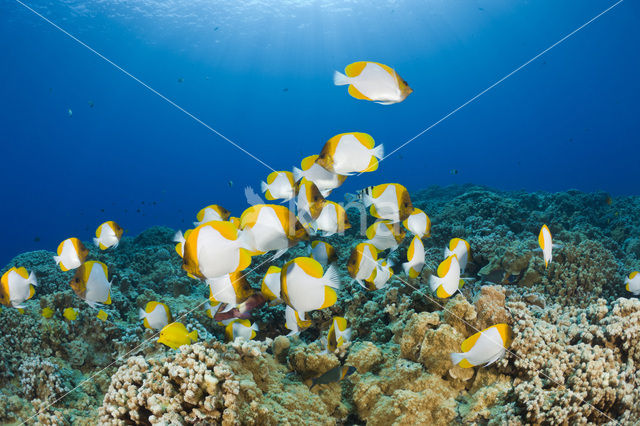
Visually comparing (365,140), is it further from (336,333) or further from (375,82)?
(336,333)

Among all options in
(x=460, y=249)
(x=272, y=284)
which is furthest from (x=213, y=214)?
(x=460, y=249)

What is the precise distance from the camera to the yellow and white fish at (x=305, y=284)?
6.26 ft

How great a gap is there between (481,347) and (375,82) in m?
2.12

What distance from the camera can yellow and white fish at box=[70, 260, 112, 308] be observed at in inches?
125

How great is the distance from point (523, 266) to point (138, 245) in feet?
35.2

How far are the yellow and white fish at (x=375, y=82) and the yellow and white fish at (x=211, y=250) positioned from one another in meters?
1.63

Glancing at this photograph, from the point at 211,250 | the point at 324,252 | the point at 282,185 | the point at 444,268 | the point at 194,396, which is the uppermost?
the point at 282,185

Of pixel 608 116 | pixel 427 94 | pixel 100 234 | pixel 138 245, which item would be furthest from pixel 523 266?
pixel 608 116

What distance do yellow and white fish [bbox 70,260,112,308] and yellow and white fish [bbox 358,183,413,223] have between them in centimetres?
269

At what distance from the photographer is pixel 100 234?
4.27 m

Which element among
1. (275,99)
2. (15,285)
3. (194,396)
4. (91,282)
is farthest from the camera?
(275,99)

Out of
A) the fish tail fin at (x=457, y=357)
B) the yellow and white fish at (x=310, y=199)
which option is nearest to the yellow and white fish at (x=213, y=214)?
the yellow and white fish at (x=310, y=199)

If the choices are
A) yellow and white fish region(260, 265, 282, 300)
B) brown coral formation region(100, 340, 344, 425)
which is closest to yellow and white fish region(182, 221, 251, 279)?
yellow and white fish region(260, 265, 282, 300)

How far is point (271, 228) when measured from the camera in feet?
6.26
